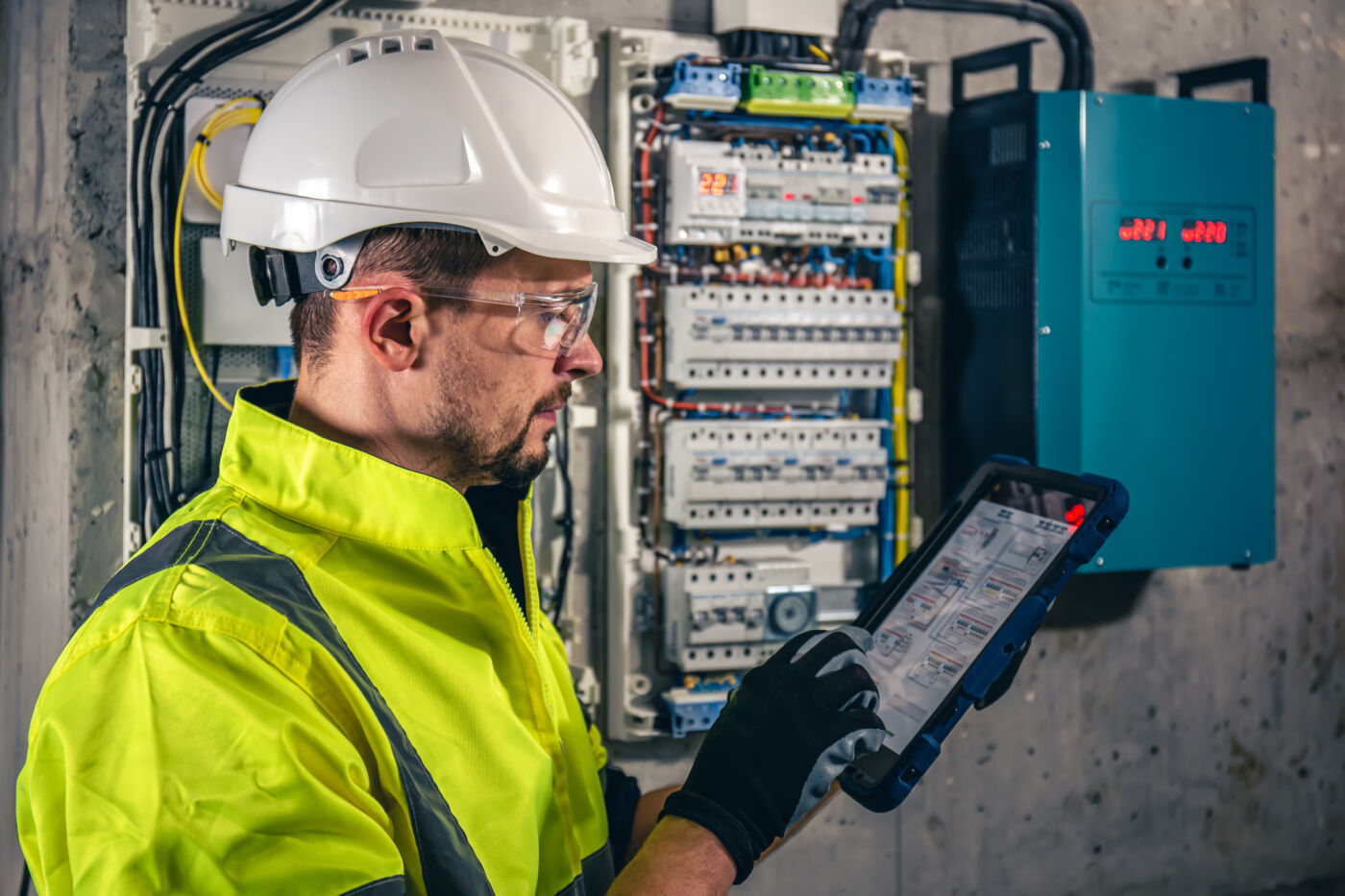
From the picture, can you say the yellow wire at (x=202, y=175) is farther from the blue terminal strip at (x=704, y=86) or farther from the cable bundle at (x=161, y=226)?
the blue terminal strip at (x=704, y=86)

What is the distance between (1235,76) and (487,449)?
2.09 meters

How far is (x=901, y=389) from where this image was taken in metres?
2.38

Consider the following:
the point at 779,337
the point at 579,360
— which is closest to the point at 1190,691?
the point at 779,337

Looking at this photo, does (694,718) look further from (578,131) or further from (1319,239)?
(1319,239)

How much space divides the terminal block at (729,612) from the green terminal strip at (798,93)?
89 centimetres

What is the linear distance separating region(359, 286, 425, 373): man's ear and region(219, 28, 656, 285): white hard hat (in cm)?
6

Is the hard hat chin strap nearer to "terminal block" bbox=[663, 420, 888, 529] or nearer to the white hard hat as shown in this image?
the white hard hat

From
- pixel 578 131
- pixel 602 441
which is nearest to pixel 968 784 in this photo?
pixel 602 441

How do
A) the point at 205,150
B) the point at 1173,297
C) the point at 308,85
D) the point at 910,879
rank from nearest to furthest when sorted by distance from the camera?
the point at 308,85 → the point at 205,150 → the point at 1173,297 → the point at 910,879

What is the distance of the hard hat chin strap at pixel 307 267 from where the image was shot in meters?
1.10

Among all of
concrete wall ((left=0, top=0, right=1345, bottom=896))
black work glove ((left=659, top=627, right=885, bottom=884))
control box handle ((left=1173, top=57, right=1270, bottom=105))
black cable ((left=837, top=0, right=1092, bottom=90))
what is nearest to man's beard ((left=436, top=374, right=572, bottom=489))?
black work glove ((left=659, top=627, right=885, bottom=884))

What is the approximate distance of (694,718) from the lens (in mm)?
2203

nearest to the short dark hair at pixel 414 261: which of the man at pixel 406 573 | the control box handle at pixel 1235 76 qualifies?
the man at pixel 406 573

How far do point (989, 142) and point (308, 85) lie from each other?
5.17 feet
